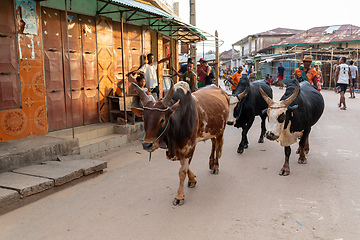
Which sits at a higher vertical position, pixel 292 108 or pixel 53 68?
pixel 53 68

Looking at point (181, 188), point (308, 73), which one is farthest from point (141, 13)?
point (181, 188)

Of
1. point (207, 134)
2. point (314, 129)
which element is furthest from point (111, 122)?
point (314, 129)

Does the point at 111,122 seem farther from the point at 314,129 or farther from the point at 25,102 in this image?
the point at 314,129

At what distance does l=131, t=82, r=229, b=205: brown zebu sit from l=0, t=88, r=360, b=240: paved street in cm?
39

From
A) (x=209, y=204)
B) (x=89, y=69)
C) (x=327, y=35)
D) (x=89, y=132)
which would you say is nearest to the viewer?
(x=209, y=204)

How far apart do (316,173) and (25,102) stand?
5762mm

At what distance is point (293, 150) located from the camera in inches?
266

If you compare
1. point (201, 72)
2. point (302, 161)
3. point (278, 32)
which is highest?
point (278, 32)

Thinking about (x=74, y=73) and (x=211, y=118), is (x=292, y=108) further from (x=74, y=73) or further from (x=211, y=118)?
(x=74, y=73)

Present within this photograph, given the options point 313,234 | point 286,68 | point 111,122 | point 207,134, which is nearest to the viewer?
point 313,234

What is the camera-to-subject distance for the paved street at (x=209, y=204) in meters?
3.39

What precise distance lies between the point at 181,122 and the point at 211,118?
0.89 m

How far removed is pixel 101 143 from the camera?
22.4ft

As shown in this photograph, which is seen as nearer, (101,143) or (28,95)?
(28,95)
